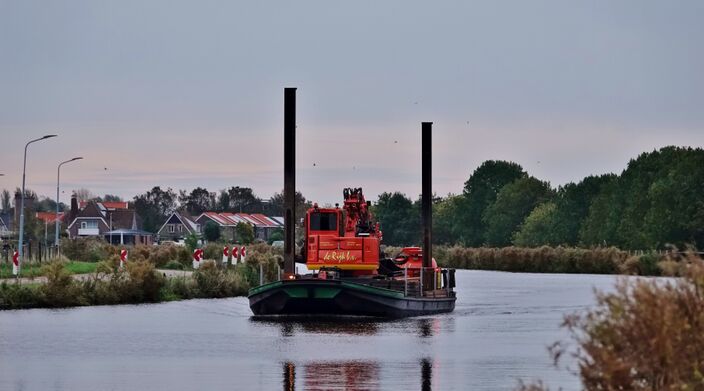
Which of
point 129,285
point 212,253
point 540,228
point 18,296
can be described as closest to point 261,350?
point 18,296

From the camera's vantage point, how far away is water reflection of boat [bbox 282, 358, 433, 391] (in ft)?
88.5

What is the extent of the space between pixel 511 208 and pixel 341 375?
15995 cm

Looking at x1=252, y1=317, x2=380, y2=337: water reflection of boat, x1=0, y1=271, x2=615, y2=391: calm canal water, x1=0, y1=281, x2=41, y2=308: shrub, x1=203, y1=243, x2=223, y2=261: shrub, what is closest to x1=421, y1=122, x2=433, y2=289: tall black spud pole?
x1=0, y1=271, x2=615, y2=391: calm canal water

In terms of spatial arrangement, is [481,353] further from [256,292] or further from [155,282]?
[155,282]

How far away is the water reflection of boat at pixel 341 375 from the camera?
27.0 metres

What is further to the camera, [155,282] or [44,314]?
[155,282]

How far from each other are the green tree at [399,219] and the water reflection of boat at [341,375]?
142 meters

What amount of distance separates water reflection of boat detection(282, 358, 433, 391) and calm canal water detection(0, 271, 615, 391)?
1.0 inches

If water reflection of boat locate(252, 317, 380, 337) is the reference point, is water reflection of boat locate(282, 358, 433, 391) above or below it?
below

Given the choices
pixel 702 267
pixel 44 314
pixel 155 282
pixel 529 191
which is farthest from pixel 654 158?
pixel 702 267

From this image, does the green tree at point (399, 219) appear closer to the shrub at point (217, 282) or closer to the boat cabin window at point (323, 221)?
the shrub at point (217, 282)

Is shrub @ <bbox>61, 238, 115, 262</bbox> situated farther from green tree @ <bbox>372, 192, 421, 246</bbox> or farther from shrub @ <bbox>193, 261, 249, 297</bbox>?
green tree @ <bbox>372, 192, 421, 246</bbox>

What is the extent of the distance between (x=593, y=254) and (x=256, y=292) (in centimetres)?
6935

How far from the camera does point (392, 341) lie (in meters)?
40.4
